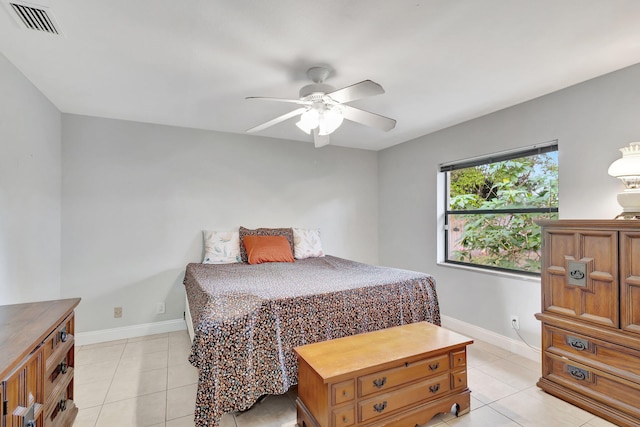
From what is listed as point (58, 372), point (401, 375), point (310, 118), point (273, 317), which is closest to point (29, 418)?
point (58, 372)

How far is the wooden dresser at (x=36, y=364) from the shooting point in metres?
1.00

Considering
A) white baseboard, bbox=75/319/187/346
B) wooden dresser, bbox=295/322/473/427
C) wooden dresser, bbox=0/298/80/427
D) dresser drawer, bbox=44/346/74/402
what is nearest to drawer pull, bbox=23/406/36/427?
wooden dresser, bbox=0/298/80/427

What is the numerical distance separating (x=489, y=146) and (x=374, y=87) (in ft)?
6.21

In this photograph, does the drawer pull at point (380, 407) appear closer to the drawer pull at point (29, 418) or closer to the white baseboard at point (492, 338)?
the drawer pull at point (29, 418)

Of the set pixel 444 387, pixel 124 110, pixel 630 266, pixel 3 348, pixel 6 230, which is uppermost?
pixel 124 110

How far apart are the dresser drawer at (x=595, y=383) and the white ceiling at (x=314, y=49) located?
6.71ft

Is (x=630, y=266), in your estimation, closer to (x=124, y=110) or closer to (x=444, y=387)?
(x=444, y=387)

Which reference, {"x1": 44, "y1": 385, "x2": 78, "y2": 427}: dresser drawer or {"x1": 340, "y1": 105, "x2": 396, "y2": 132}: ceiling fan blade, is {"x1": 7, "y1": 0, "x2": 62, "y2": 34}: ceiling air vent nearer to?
{"x1": 340, "y1": 105, "x2": 396, "y2": 132}: ceiling fan blade

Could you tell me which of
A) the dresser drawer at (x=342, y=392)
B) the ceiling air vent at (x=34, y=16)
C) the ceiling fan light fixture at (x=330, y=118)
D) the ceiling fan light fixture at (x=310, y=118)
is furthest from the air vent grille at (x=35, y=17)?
the dresser drawer at (x=342, y=392)

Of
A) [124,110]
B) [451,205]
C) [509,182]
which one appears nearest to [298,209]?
[451,205]

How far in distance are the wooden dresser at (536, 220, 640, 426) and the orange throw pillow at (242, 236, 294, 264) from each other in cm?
239

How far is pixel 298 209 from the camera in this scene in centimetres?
407

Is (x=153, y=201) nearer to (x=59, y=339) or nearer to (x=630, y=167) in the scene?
(x=59, y=339)

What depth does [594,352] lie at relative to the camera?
1970mm
